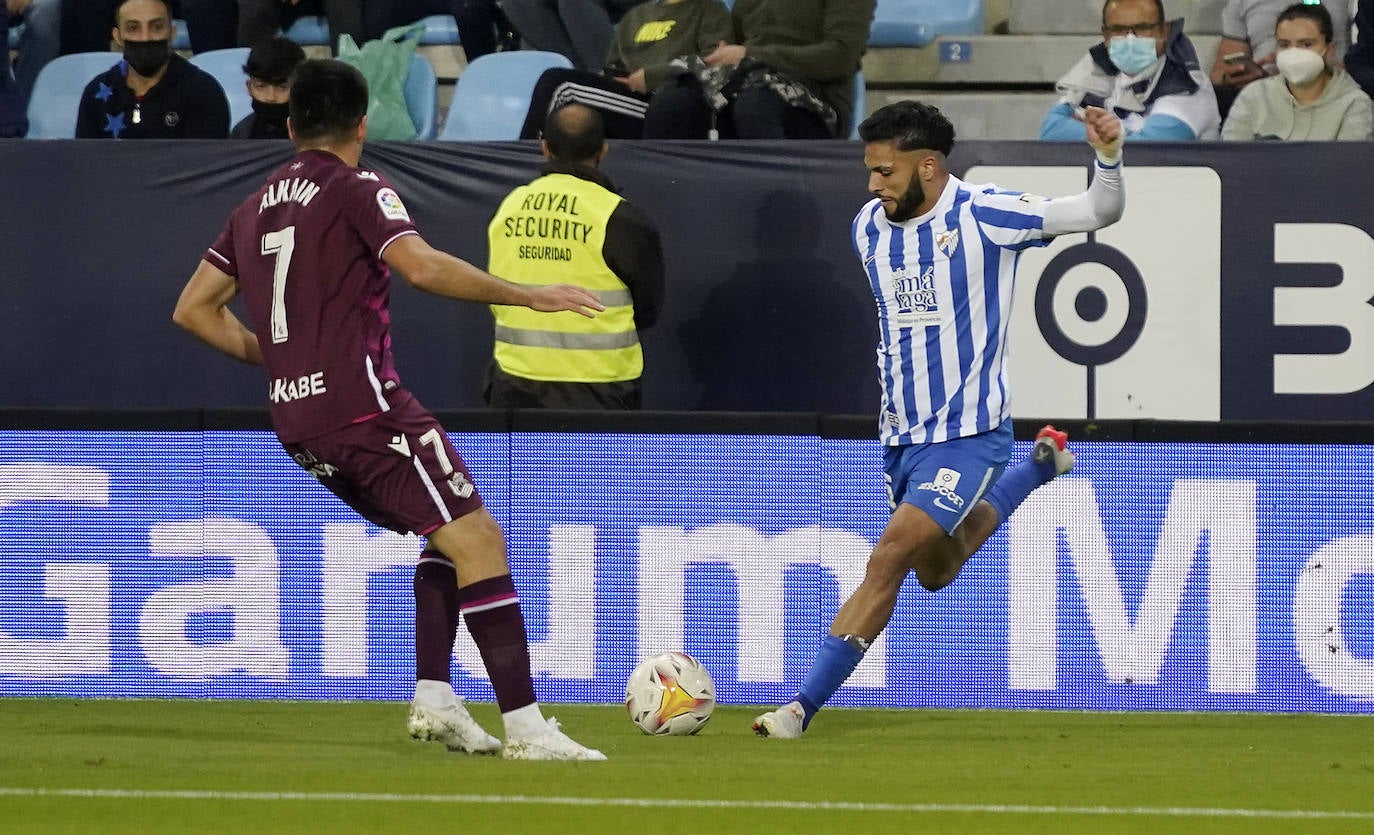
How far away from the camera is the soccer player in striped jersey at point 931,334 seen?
715cm

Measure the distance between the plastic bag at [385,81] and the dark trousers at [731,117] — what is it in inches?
55.0

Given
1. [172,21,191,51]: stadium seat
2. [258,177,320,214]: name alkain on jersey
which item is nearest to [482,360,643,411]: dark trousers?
[258,177,320,214]: name alkain on jersey

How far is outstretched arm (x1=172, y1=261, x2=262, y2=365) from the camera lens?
6457mm

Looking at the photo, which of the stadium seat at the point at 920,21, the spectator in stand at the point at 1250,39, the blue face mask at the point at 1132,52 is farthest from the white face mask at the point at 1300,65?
the stadium seat at the point at 920,21

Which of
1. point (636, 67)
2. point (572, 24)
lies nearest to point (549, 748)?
point (636, 67)

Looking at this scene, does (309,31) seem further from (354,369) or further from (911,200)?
(354,369)

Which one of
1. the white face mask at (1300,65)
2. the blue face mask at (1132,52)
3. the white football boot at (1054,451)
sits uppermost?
the blue face mask at (1132,52)

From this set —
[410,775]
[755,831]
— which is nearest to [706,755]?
[410,775]

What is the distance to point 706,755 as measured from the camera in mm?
6301

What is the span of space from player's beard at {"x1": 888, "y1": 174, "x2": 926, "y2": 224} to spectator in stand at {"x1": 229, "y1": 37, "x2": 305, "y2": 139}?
378cm

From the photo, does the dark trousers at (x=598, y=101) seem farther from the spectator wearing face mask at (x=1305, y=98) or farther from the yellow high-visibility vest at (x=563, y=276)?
the spectator wearing face mask at (x=1305, y=98)

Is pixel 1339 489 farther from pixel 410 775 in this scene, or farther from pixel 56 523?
pixel 56 523

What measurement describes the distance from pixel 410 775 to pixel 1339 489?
13.4 ft

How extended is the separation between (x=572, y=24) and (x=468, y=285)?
20.8ft
